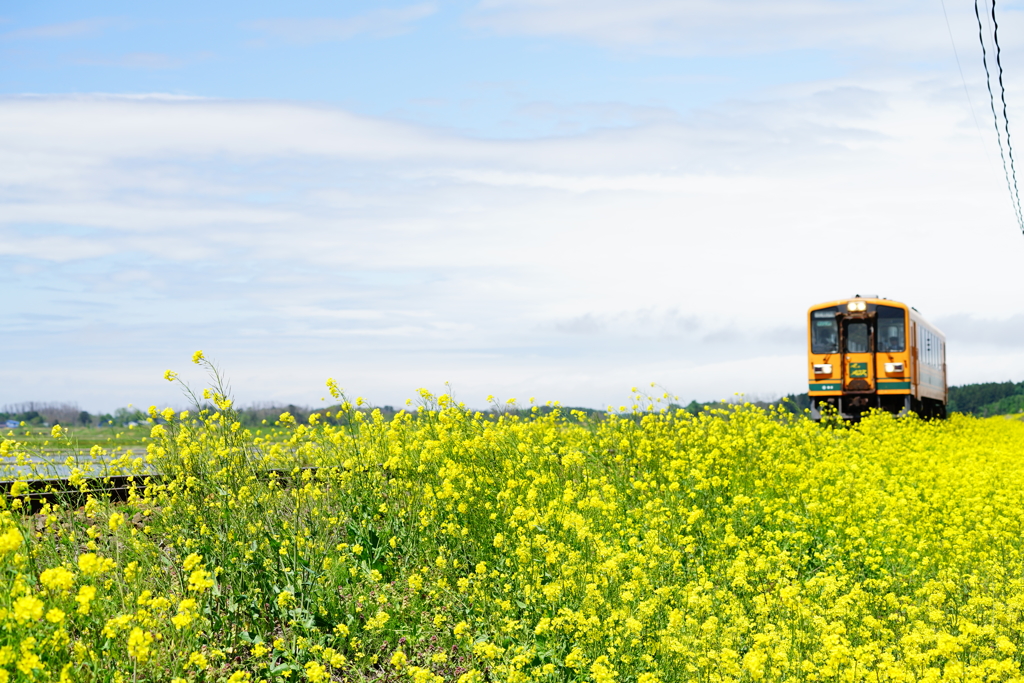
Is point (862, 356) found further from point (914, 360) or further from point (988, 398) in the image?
point (988, 398)

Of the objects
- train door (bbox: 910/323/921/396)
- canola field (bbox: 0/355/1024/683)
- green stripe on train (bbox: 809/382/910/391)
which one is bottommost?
canola field (bbox: 0/355/1024/683)

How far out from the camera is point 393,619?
4566mm

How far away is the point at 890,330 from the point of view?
742 inches

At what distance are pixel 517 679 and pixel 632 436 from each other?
465 cm

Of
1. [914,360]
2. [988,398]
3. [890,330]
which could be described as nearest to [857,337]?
[890,330]

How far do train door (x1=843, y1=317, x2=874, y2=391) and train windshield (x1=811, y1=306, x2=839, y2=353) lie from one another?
0.20m

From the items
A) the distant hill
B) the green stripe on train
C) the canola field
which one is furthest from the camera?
the distant hill

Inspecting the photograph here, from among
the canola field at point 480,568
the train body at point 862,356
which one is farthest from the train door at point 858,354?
the canola field at point 480,568

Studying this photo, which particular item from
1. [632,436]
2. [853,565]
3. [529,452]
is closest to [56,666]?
[529,452]

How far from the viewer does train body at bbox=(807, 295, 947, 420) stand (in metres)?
18.8

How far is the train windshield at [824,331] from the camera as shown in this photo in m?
19.2

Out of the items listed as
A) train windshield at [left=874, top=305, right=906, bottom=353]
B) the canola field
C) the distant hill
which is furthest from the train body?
the distant hill

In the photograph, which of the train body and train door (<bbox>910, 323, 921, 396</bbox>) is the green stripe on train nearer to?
the train body

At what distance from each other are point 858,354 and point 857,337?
1.20ft
